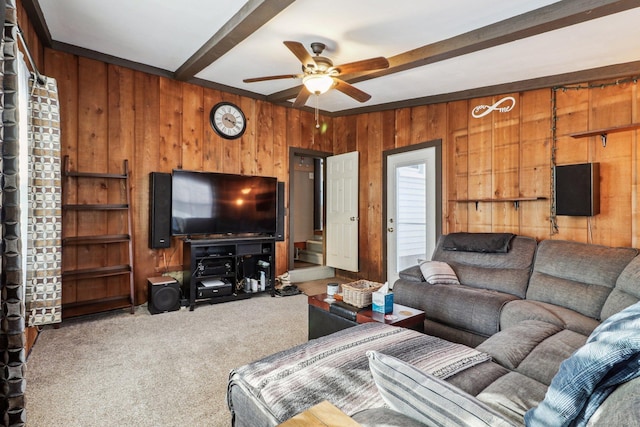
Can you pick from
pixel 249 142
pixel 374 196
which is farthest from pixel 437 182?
pixel 249 142

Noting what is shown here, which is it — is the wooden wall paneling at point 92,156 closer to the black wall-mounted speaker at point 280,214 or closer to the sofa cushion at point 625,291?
the black wall-mounted speaker at point 280,214

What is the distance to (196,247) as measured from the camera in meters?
4.00

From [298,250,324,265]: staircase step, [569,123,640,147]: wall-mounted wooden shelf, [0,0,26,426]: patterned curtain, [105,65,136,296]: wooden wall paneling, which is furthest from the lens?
[298,250,324,265]: staircase step

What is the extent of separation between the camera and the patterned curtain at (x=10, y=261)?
1.47m

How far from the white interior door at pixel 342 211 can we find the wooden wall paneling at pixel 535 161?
2.30 m

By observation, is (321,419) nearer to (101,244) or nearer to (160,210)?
(160,210)

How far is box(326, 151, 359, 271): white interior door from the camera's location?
5.44 m

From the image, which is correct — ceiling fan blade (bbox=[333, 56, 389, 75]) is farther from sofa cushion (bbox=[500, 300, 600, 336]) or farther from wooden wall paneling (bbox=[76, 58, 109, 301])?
wooden wall paneling (bbox=[76, 58, 109, 301])

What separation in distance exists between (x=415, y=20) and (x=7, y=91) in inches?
106

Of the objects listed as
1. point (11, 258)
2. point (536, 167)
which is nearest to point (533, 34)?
point (536, 167)

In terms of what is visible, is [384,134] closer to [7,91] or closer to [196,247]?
[196,247]

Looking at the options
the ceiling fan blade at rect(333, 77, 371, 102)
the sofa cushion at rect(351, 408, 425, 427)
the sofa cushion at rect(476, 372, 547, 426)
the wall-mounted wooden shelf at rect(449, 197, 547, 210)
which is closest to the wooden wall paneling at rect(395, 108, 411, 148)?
the wall-mounted wooden shelf at rect(449, 197, 547, 210)

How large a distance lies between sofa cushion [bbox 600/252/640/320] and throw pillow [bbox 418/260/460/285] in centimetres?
120

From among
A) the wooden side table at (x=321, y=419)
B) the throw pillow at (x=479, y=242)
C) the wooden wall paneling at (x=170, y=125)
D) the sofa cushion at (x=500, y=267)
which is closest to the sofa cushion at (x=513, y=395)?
the wooden side table at (x=321, y=419)
